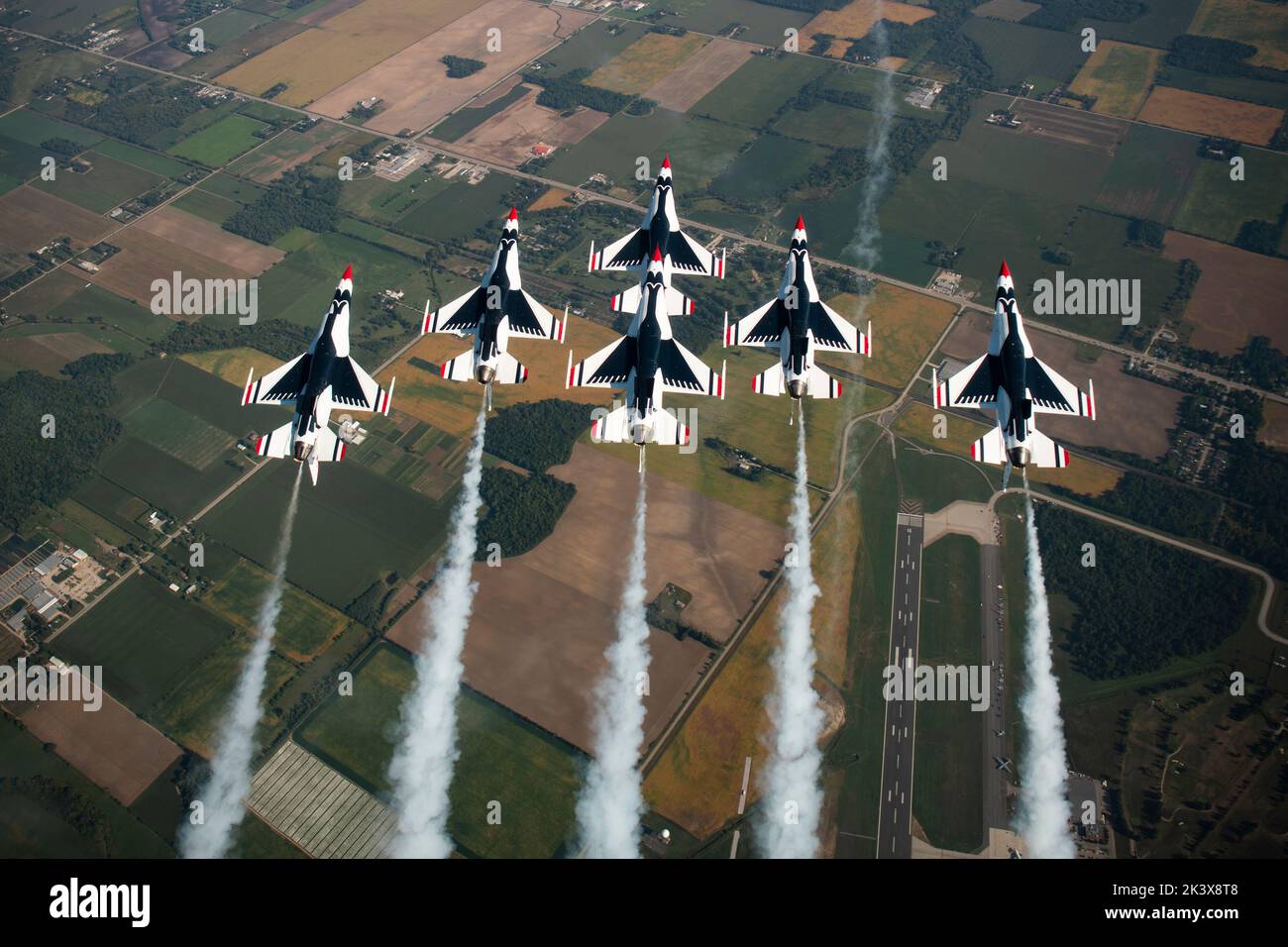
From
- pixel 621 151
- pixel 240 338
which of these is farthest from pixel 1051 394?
pixel 240 338

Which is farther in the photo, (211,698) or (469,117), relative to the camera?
(469,117)

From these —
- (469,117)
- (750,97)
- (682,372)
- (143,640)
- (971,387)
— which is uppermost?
(971,387)

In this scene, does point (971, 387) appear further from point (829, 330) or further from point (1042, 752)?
point (1042, 752)

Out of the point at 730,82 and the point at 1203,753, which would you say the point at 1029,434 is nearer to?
the point at 1203,753

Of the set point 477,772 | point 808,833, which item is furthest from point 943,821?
point 477,772

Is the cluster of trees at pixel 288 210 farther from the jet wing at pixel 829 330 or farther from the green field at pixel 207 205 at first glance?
the jet wing at pixel 829 330

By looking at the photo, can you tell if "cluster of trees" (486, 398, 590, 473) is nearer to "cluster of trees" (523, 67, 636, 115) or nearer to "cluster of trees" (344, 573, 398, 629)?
"cluster of trees" (344, 573, 398, 629)

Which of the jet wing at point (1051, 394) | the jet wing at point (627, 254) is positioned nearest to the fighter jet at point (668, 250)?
the jet wing at point (627, 254)

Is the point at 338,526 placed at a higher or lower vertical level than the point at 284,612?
higher
